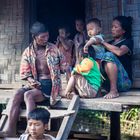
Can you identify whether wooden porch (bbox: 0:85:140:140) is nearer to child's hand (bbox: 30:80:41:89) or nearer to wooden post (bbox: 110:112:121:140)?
child's hand (bbox: 30:80:41:89)

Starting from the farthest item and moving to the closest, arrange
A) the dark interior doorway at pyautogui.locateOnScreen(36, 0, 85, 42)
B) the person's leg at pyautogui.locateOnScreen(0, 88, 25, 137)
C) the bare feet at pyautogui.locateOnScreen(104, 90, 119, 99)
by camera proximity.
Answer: the dark interior doorway at pyautogui.locateOnScreen(36, 0, 85, 42), the bare feet at pyautogui.locateOnScreen(104, 90, 119, 99), the person's leg at pyautogui.locateOnScreen(0, 88, 25, 137)

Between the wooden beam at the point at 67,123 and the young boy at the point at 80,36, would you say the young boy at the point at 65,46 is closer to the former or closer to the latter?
the young boy at the point at 80,36

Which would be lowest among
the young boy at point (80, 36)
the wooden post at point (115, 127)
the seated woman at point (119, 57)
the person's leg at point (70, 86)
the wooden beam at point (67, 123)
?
the wooden post at point (115, 127)

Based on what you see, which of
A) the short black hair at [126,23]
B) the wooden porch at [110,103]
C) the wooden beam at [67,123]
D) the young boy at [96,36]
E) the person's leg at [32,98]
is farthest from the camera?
the short black hair at [126,23]

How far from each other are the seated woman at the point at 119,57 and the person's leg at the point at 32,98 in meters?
0.79

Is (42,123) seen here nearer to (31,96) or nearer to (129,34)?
(31,96)

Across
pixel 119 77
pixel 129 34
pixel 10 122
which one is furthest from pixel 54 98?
pixel 129 34

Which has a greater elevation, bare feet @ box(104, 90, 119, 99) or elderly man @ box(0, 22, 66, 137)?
elderly man @ box(0, 22, 66, 137)

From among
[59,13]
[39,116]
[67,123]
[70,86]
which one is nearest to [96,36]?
[70,86]

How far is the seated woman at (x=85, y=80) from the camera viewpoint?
4.61 meters

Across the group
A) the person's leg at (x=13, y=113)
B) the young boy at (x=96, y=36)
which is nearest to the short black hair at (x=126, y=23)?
the young boy at (x=96, y=36)

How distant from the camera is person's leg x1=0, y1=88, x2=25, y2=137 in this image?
4025mm

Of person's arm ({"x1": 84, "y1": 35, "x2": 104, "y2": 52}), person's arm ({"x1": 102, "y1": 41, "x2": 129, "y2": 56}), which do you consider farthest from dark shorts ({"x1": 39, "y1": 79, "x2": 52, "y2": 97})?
person's arm ({"x1": 102, "y1": 41, "x2": 129, "y2": 56})

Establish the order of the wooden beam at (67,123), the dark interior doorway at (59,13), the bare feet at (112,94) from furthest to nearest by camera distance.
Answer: the dark interior doorway at (59,13) → the bare feet at (112,94) → the wooden beam at (67,123)
